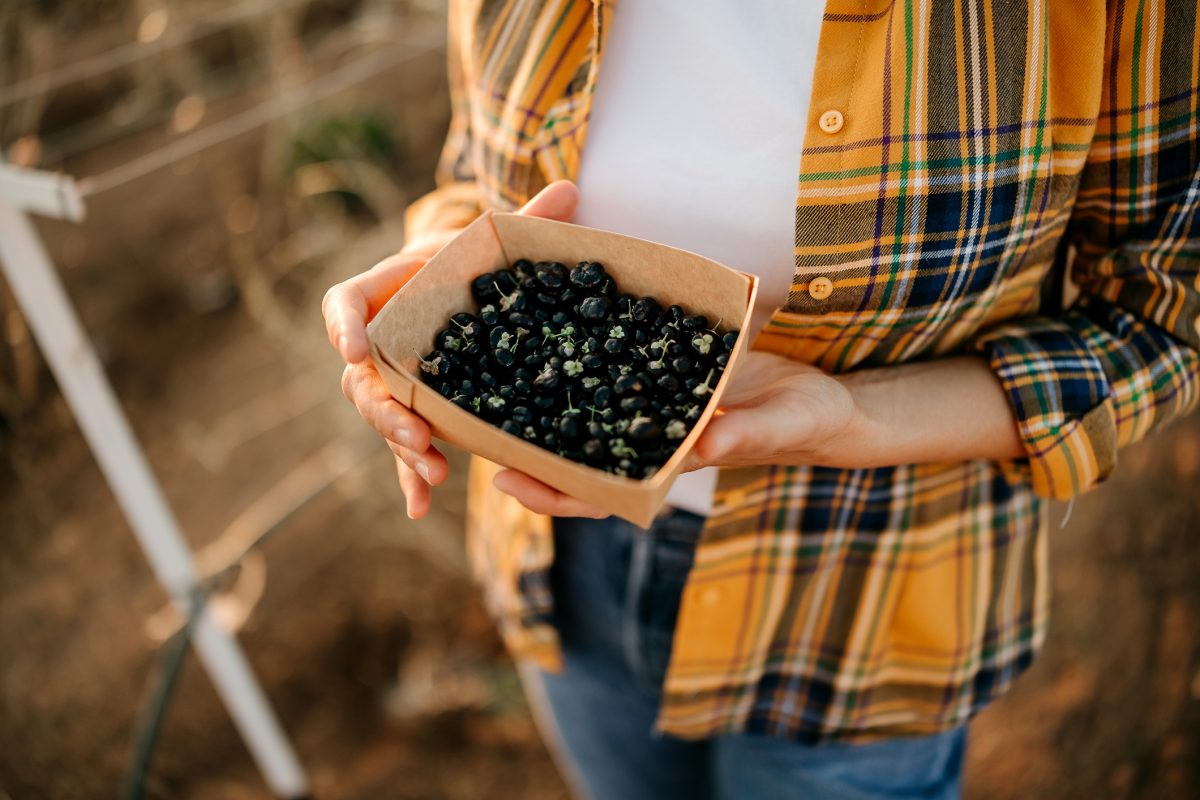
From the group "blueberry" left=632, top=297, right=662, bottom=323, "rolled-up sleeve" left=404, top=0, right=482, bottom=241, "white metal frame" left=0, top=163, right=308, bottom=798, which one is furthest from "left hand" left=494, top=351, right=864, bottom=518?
"white metal frame" left=0, top=163, right=308, bottom=798

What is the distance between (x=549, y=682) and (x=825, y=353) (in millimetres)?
665

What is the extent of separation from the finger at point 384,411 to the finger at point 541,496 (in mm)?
81

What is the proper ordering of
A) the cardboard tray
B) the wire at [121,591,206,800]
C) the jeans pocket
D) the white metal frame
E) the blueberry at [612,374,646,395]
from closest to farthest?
1. the cardboard tray
2. the blueberry at [612,374,646,395]
3. the jeans pocket
4. the white metal frame
5. the wire at [121,591,206,800]

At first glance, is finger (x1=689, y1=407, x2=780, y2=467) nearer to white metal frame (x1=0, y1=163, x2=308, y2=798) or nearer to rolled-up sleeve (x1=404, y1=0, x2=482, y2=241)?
rolled-up sleeve (x1=404, y1=0, x2=482, y2=241)

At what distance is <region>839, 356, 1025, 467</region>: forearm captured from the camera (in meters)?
0.81

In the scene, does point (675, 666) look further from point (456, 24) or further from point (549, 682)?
point (456, 24)

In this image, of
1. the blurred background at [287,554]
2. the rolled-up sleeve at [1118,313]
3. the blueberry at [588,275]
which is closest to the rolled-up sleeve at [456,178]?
the blueberry at [588,275]

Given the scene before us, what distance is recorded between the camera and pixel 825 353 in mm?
862

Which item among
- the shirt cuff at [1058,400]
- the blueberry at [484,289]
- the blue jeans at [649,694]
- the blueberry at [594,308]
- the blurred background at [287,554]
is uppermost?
the blueberry at [484,289]

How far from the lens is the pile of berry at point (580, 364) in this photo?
2.41ft

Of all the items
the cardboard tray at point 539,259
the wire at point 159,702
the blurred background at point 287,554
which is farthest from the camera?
the blurred background at point 287,554

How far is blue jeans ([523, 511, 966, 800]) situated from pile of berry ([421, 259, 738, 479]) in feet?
0.79

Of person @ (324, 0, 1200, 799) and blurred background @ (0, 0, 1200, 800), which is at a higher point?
person @ (324, 0, 1200, 799)

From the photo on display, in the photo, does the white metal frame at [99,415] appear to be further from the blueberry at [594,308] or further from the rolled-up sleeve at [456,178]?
the blueberry at [594,308]
